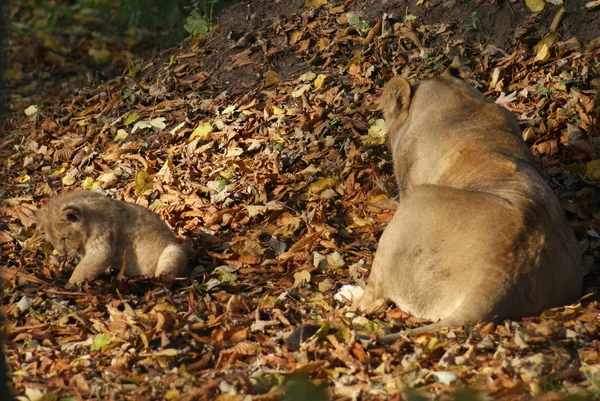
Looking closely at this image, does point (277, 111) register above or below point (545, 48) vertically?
below

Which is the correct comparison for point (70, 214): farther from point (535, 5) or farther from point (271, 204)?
point (535, 5)

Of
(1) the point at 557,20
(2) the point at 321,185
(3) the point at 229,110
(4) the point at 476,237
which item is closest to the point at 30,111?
(3) the point at 229,110

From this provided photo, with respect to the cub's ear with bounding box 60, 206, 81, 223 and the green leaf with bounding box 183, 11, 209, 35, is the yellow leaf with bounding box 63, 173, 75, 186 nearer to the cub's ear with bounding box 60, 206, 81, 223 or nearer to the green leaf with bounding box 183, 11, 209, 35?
the cub's ear with bounding box 60, 206, 81, 223

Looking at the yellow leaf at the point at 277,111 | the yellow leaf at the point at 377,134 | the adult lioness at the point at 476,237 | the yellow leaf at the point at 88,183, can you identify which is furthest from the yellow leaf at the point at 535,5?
the yellow leaf at the point at 88,183

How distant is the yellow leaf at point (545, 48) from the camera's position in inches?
340

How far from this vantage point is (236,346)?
17.9 ft

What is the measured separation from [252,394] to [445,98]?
3323 mm

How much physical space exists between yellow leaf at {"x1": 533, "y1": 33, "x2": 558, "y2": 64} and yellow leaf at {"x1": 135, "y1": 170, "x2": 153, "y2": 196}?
4.42m

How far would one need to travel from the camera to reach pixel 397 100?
728 centimetres

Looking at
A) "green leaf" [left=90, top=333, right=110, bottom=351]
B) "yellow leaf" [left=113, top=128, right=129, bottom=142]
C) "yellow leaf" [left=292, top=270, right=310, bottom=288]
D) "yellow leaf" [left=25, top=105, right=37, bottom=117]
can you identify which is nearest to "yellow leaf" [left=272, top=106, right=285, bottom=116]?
"yellow leaf" [left=113, top=128, right=129, bottom=142]

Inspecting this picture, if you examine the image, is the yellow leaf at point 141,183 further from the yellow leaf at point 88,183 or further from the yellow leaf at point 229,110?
the yellow leaf at point 229,110

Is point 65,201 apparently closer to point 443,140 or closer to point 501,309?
point 443,140

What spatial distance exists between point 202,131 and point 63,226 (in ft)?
8.97

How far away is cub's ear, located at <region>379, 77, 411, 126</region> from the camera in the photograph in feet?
23.7
